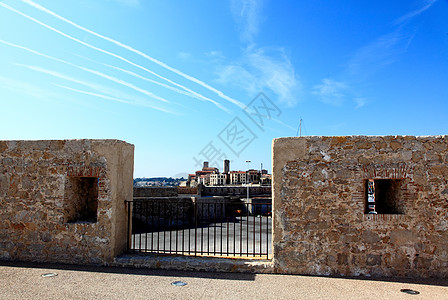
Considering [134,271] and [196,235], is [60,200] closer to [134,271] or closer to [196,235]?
[134,271]

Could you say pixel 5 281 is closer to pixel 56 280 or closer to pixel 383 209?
pixel 56 280

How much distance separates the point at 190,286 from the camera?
4.95 metres

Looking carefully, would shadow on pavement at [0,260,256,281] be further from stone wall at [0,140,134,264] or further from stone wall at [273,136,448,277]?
stone wall at [273,136,448,277]

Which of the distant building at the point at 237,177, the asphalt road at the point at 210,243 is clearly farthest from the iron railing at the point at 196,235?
the distant building at the point at 237,177

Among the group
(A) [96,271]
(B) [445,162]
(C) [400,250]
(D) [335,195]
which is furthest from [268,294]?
(B) [445,162]

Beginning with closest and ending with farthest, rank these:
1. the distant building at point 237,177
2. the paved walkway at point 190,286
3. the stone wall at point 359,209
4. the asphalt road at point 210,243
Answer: the paved walkway at point 190,286 → the stone wall at point 359,209 → the asphalt road at point 210,243 → the distant building at point 237,177

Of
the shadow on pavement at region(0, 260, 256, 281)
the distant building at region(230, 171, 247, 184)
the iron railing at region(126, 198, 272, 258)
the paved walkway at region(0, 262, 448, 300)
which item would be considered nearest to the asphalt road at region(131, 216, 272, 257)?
the iron railing at region(126, 198, 272, 258)

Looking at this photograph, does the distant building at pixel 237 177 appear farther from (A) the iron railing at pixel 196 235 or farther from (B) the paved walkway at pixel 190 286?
(B) the paved walkway at pixel 190 286

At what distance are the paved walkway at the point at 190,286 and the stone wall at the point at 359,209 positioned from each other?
34cm

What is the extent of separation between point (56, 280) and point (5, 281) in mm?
835

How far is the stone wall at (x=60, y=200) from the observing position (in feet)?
20.3

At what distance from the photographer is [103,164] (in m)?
6.26

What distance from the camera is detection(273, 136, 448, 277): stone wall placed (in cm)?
546

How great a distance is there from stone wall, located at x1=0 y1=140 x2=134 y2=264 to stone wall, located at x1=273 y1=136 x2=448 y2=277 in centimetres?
323
